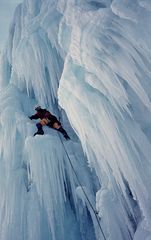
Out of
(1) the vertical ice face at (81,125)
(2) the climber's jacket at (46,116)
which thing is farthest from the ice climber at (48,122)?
(1) the vertical ice face at (81,125)

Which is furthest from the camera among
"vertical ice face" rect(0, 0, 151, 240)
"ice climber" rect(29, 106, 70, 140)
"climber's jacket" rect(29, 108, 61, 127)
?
"climber's jacket" rect(29, 108, 61, 127)

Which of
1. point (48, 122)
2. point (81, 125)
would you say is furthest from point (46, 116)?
point (81, 125)

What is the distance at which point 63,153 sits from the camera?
716 cm

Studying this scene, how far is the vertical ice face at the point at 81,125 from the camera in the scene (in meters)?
4.80

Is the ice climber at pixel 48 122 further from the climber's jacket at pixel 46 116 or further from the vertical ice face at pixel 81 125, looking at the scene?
the vertical ice face at pixel 81 125

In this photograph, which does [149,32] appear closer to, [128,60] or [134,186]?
[128,60]

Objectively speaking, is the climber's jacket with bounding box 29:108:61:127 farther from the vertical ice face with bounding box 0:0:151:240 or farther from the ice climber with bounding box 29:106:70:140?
the vertical ice face with bounding box 0:0:151:240

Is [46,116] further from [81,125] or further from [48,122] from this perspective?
[81,125]

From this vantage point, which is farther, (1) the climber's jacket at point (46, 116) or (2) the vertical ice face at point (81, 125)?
(1) the climber's jacket at point (46, 116)

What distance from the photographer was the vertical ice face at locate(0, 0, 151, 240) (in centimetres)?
480

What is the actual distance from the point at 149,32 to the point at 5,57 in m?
6.68

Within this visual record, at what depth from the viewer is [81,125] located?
5.68 m

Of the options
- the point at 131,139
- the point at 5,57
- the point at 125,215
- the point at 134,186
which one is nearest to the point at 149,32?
the point at 131,139

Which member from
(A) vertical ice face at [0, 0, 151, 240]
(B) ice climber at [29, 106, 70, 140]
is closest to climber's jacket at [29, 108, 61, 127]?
(B) ice climber at [29, 106, 70, 140]
